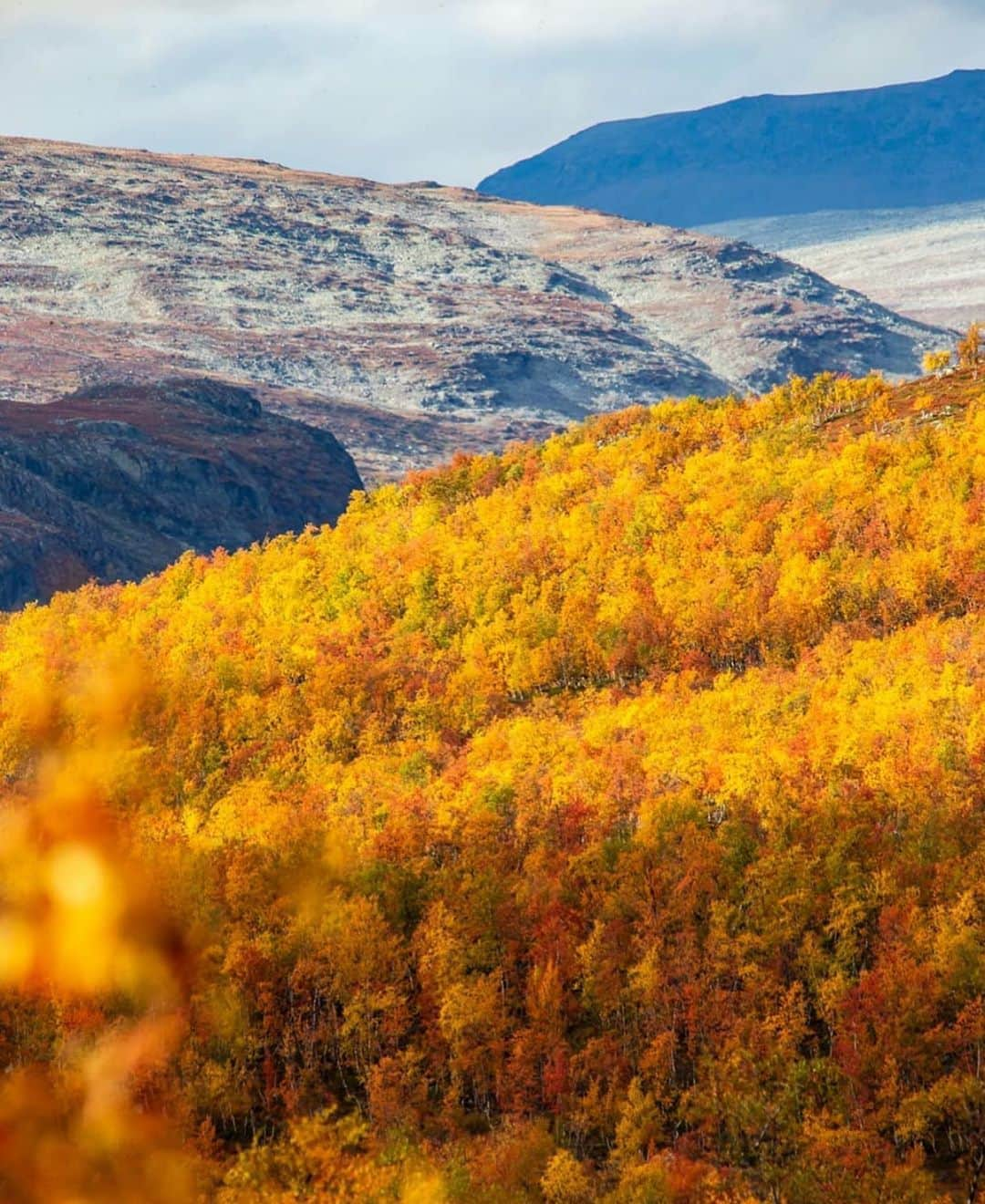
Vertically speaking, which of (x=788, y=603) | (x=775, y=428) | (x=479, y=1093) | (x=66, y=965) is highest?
(x=775, y=428)

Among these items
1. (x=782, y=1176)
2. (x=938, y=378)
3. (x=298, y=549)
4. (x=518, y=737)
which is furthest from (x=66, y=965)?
(x=938, y=378)

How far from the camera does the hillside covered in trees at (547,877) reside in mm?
83938

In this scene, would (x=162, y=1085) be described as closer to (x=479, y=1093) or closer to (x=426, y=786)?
(x=479, y=1093)

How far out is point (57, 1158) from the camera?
282 feet

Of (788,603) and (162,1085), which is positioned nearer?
(162,1085)

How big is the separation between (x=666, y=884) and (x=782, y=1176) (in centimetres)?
2465

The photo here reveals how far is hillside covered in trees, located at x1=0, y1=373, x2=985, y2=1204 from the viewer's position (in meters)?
83.9

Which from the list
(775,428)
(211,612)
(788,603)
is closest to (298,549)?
(211,612)

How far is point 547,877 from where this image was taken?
102125mm

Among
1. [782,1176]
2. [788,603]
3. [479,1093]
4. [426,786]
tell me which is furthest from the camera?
[788,603]

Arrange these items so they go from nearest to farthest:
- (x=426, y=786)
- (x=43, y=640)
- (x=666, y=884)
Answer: (x=666, y=884) < (x=426, y=786) < (x=43, y=640)

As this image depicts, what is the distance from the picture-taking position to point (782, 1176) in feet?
255

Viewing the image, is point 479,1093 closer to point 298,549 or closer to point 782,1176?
point 782,1176

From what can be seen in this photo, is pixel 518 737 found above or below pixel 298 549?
below
